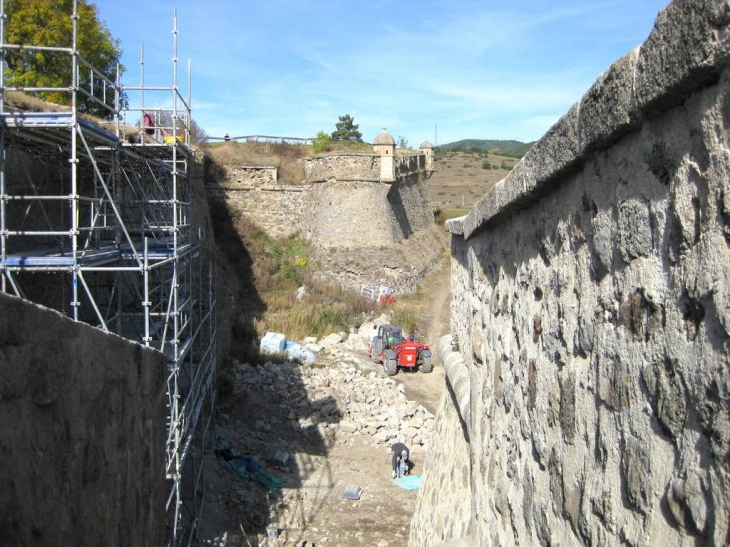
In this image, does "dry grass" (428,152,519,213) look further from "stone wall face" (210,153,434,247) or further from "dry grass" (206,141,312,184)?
"stone wall face" (210,153,434,247)

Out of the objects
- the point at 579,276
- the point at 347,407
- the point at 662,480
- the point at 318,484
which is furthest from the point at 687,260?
the point at 347,407

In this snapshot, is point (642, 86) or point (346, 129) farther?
point (346, 129)

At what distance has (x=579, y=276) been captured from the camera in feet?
7.06

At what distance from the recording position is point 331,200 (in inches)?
879

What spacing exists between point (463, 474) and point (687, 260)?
2975 mm

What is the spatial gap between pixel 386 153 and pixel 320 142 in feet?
15.6

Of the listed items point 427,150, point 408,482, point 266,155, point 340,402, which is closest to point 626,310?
point 408,482

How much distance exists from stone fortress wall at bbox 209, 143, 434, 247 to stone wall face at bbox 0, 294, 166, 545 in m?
18.8

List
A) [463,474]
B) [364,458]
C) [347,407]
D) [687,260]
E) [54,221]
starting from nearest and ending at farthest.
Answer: [687,260]
[463,474]
[54,221]
[364,458]
[347,407]

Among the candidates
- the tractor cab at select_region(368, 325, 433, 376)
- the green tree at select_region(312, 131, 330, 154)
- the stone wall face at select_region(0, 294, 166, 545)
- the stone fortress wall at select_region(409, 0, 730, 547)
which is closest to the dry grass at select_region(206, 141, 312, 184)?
the green tree at select_region(312, 131, 330, 154)

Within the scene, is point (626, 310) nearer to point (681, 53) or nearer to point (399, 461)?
point (681, 53)

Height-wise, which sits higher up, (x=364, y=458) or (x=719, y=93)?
(x=719, y=93)

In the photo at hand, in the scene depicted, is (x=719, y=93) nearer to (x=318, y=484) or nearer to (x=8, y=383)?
(x=8, y=383)

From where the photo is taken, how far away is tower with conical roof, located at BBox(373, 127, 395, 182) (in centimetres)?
2230
